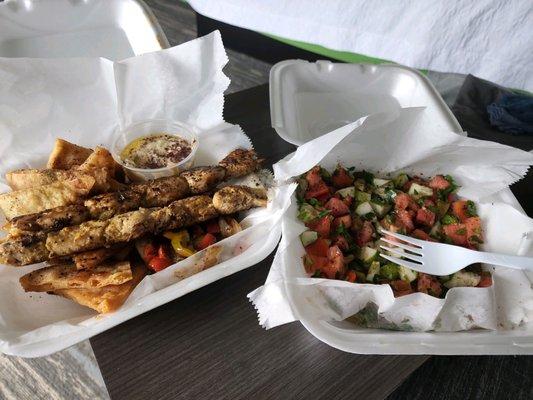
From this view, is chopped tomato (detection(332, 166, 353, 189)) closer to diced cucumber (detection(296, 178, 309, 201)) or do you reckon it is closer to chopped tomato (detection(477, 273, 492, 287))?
diced cucumber (detection(296, 178, 309, 201))

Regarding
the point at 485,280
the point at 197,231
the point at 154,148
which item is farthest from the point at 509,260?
the point at 154,148

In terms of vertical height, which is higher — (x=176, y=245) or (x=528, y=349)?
(x=528, y=349)

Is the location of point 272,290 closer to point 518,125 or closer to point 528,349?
point 528,349

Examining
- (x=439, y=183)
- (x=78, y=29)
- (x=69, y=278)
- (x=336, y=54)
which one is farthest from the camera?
(x=336, y=54)

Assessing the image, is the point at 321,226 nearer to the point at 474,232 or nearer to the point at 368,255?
the point at 368,255

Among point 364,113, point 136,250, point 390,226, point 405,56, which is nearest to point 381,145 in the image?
point 390,226

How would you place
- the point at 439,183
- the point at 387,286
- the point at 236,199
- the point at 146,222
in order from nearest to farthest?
Answer: 1. the point at 387,286
2. the point at 146,222
3. the point at 236,199
4. the point at 439,183

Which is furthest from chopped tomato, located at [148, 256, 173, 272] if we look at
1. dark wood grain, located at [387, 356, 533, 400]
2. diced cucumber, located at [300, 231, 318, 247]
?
dark wood grain, located at [387, 356, 533, 400]

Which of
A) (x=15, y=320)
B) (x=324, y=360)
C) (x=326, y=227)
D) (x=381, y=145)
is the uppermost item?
(x=381, y=145)

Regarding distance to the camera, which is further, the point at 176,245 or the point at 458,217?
the point at 458,217
